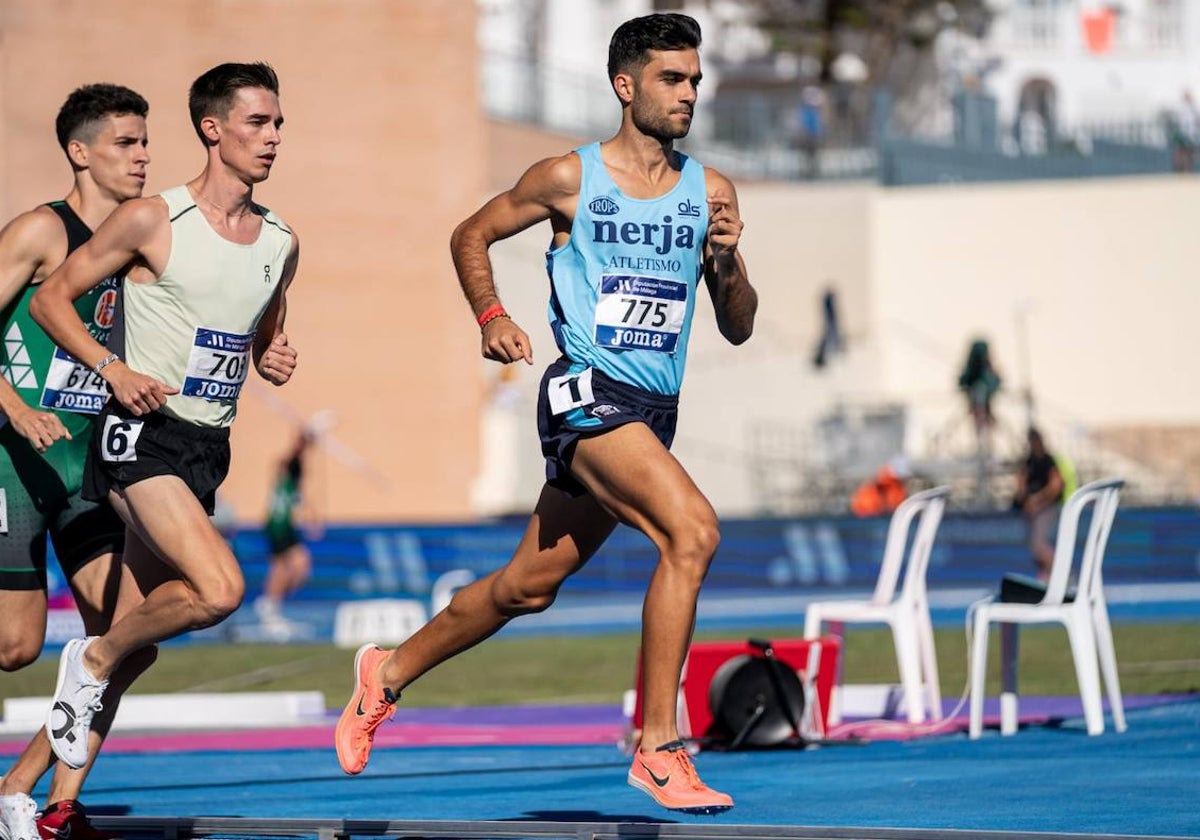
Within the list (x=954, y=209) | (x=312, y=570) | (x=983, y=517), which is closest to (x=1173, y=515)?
(x=983, y=517)

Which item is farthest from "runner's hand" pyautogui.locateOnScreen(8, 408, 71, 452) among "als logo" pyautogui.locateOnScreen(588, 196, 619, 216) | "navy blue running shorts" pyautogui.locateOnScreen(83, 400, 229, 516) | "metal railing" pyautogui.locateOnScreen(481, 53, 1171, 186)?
"metal railing" pyautogui.locateOnScreen(481, 53, 1171, 186)

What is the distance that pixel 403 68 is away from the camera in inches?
1271

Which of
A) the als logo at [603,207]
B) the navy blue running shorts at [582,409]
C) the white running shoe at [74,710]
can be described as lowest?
the white running shoe at [74,710]

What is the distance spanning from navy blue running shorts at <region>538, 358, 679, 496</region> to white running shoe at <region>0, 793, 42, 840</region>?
196 centimetres

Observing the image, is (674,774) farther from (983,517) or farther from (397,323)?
(397,323)

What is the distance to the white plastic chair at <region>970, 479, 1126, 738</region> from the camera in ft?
33.1

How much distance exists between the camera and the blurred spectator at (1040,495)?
2012cm

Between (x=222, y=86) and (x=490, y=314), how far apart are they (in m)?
1.19

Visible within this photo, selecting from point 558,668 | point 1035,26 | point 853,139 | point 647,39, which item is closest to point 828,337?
point 853,139

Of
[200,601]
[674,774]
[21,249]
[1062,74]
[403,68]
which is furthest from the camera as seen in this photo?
[1062,74]

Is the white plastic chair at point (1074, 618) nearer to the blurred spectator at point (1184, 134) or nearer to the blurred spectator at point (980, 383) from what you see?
the blurred spectator at point (980, 383)

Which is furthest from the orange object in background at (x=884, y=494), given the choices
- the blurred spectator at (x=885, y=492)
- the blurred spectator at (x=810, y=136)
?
the blurred spectator at (x=810, y=136)

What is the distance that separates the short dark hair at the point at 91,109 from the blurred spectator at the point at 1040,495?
46.2 ft

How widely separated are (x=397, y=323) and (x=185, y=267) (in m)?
26.2
